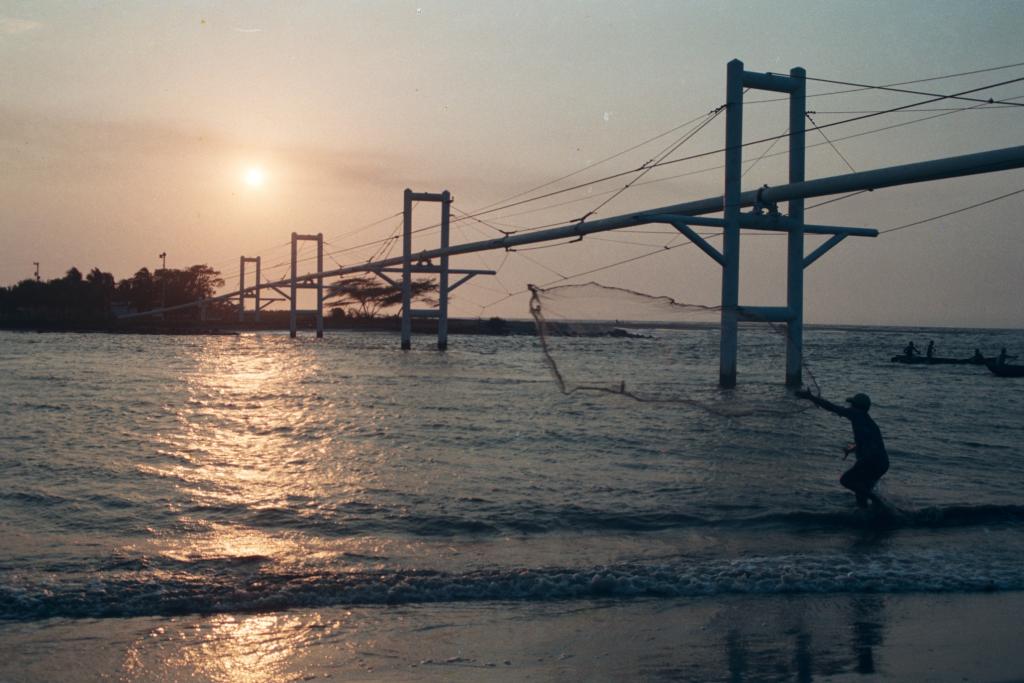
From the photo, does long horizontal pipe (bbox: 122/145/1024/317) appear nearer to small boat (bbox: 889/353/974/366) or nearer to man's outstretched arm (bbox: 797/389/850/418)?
man's outstretched arm (bbox: 797/389/850/418)

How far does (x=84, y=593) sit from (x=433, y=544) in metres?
2.74

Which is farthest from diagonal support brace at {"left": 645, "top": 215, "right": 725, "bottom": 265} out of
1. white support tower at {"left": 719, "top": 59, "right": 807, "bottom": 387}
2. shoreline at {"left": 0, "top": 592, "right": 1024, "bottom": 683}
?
shoreline at {"left": 0, "top": 592, "right": 1024, "bottom": 683}

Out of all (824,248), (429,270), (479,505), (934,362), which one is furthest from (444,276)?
(479,505)

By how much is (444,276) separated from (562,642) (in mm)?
45869

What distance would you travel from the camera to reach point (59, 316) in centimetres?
9481

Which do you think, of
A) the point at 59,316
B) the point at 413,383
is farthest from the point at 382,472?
the point at 59,316

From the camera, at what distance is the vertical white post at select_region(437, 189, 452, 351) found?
4997 centimetres

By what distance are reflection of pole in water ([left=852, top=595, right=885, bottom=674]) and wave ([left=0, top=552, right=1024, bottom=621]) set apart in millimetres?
346

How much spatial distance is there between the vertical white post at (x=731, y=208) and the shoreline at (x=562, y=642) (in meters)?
12.8

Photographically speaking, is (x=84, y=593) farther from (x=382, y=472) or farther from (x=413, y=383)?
(x=413, y=383)

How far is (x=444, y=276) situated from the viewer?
50625 mm

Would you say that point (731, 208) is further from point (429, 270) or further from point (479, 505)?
point (429, 270)

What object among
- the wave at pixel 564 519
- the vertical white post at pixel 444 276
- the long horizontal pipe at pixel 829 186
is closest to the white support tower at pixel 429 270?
the vertical white post at pixel 444 276

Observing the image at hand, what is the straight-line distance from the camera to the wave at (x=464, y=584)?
597cm
